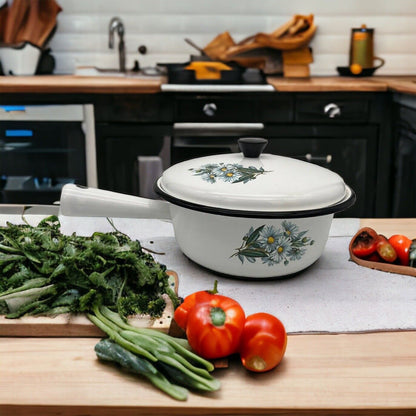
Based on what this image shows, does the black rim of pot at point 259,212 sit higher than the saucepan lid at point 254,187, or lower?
lower

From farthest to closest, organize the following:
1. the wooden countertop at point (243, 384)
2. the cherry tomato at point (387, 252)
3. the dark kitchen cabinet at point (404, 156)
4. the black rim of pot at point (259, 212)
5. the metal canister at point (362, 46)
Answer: the metal canister at point (362, 46), the dark kitchen cabinet at point (404, 156), the cherry tomato at point (387, 252), the black rim of pot at point (259, 212), the wooden countertop at point (243, 384)

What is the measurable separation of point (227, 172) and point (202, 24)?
8.35ft

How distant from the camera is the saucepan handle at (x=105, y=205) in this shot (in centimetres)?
108

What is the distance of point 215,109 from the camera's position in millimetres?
2711

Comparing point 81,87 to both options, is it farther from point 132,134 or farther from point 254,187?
point 254,187

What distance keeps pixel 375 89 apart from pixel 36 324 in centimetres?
227

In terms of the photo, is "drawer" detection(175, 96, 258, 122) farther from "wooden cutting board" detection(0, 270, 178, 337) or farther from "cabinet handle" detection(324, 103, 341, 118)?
"wooden cutting board" detection(0, 270, 178, 337)

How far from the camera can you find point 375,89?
2695 millimetres

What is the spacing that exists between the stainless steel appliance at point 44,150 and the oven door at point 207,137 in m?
0.41

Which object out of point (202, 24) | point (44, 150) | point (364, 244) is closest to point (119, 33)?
point (202, 24)

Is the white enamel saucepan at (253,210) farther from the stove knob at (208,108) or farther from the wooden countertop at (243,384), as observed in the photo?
the stove knob at (208,108)

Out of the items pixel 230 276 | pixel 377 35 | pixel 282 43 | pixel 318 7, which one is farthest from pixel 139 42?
pixel 230 276

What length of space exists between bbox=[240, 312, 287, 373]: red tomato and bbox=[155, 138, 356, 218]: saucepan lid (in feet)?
0.82

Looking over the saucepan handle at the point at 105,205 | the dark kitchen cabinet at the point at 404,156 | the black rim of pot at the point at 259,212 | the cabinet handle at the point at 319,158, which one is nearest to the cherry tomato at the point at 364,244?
the black rim of pot at the point at 259,212
